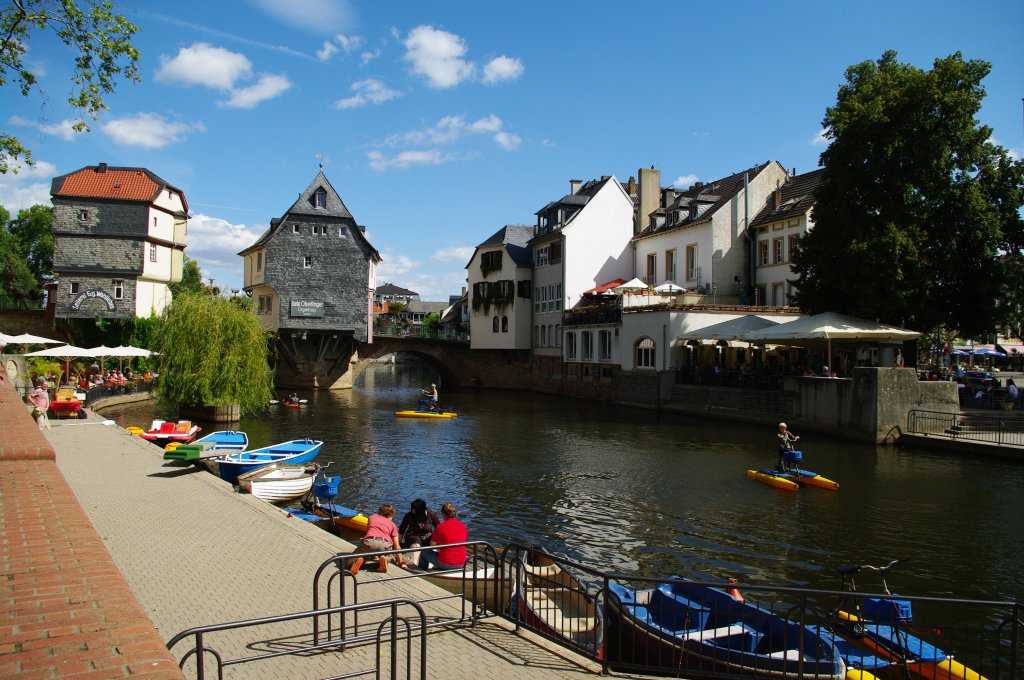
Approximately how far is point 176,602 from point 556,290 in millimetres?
49959

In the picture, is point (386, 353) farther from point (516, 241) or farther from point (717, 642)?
point (717, 642)

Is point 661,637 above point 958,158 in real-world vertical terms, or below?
below

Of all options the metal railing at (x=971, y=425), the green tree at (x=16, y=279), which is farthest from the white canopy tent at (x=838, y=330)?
the green tree at (x=16, y=279)

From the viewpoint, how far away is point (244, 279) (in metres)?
61.3

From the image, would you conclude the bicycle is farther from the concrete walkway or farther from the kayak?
the kayak

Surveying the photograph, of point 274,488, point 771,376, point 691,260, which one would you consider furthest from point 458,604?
point 691,260

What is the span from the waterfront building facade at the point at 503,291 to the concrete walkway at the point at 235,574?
43.3m

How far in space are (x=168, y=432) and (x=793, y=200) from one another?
3769cm

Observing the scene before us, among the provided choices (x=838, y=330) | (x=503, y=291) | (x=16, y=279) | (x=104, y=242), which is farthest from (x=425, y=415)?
(x=16, y=279)

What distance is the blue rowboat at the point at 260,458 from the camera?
67.3 feet

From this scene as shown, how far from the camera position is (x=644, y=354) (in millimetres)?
47062

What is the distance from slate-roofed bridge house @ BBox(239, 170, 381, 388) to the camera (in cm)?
5616

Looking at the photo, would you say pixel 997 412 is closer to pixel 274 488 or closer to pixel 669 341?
pixel 669 341

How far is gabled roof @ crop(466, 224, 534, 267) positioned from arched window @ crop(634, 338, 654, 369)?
1714cm
